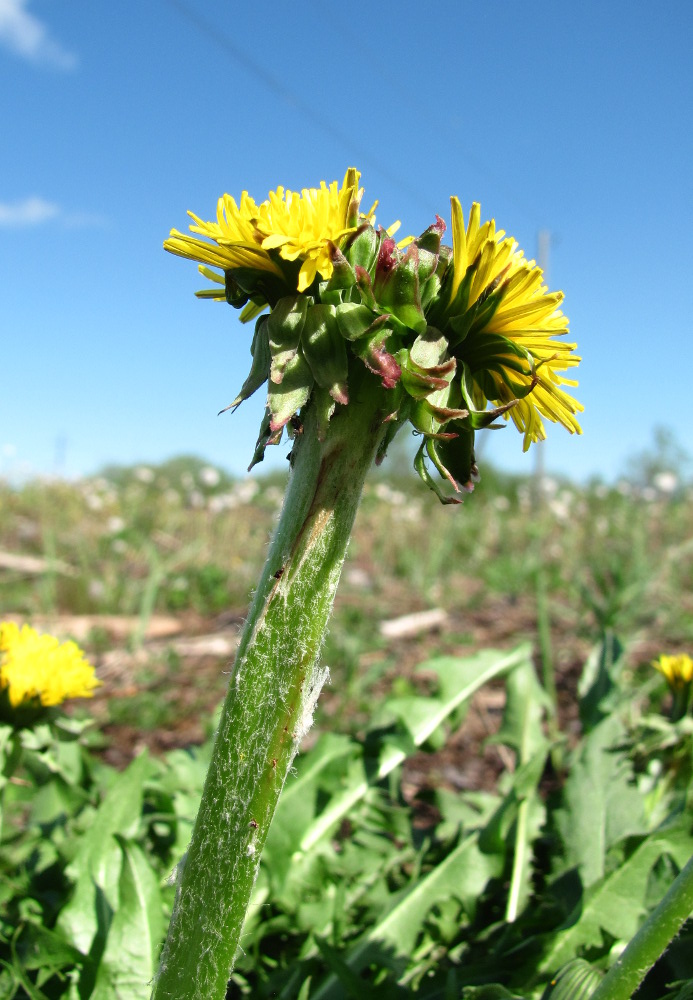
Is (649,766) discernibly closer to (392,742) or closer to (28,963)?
(392,742)

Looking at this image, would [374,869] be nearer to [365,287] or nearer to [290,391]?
[290,391]

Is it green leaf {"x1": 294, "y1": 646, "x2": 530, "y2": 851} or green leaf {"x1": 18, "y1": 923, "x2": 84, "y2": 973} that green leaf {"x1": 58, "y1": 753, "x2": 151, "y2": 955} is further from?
green leaf {"x1": 294, "y1": 646, "x2": 530, "y2": 851}

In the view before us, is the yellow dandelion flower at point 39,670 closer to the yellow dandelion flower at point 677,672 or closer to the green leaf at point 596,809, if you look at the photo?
the green leaf at point 596,809

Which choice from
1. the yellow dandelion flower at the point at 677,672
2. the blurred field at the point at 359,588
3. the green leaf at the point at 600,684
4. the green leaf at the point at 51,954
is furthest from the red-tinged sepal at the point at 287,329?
the green leaf at the point at 600,684

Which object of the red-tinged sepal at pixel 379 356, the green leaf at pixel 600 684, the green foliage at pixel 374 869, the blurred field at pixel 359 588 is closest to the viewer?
the red-tinged sepal at pixel 379 356

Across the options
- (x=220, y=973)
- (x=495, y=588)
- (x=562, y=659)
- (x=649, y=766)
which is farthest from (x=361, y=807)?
(x=495, y=588)

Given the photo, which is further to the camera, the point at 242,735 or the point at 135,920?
the point at 135,920

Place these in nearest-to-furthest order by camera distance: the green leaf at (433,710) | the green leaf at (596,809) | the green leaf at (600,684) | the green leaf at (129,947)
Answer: the green leaf at (129,947) → the green leaf at (596,809) → the green leaf at (433,710) → the green leaf at (600,684)
